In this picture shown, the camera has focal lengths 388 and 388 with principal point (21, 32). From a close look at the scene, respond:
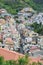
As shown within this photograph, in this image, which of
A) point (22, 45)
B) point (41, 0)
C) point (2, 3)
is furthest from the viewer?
point (41, 0)

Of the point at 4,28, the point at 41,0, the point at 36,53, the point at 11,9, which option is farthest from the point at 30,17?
the point at 36,53

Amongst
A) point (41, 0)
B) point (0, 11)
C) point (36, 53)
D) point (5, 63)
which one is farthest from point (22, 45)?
point (41, 0)

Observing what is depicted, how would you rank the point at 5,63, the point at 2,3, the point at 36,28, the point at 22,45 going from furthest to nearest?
the point at 2,3, the point at 36,28, the point at 22,45, the point at 5,63

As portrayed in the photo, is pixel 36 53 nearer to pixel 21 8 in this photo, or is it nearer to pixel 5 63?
pixel 5 63

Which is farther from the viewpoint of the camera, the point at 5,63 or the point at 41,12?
the point at 41,12

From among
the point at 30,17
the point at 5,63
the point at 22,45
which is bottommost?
the point at 30,17

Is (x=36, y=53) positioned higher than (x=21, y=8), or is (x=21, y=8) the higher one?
(x=36, y=53)

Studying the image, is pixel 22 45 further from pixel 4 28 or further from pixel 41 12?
pixel 41 12
